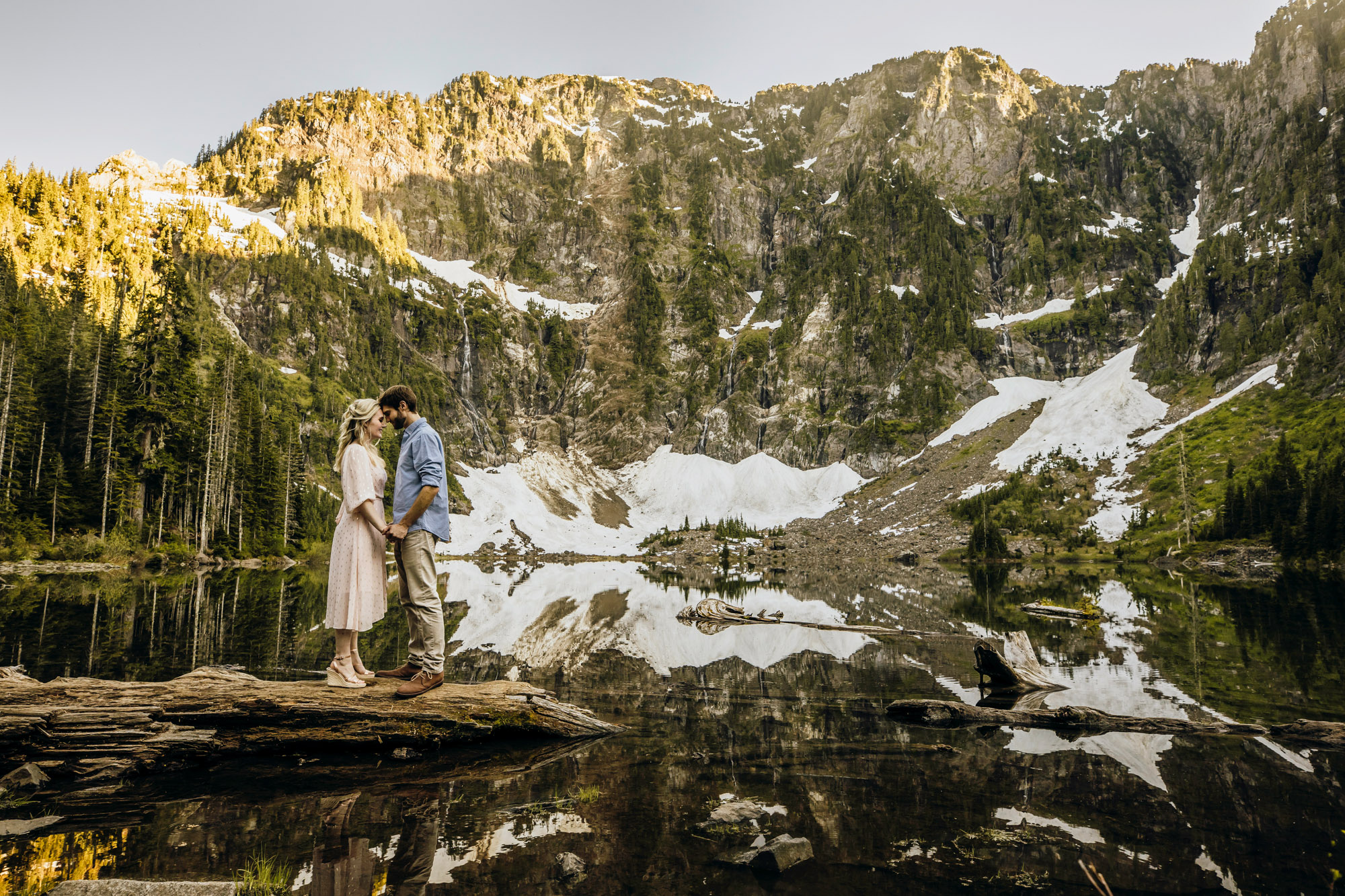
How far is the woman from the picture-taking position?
9.09 metres

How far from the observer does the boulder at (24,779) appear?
7.16 meters

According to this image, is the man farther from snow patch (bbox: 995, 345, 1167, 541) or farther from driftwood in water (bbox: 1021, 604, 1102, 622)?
snow patch (bbox: 995, 345, 1167, 541)

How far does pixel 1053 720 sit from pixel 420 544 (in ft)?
35.2

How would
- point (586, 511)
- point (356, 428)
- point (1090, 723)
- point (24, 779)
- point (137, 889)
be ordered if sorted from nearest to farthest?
point (137, 889) < point (24, 779) < point (356, 428) < point (1090, 723) < point (586, 511)

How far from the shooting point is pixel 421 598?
9477mm

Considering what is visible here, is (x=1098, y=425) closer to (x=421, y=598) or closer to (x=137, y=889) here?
(x=421, y=598)

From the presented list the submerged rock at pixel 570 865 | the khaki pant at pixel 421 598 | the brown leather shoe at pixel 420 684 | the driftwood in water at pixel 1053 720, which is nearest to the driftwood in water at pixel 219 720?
the brown leather shoe at pixel 420 684

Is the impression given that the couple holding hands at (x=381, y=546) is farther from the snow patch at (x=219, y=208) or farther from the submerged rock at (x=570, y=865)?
the snow patch at (x=219, y=208)

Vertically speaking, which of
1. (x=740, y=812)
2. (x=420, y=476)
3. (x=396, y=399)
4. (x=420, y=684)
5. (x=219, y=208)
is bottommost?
(x=740, y=812)

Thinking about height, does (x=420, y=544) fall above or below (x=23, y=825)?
above

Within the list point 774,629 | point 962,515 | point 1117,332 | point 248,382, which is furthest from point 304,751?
point 1117,332

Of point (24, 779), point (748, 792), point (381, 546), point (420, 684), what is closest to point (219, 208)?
point (381, 546)

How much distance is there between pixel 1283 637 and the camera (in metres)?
21.9

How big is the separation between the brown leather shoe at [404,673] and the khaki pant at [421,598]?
0.55 ft
